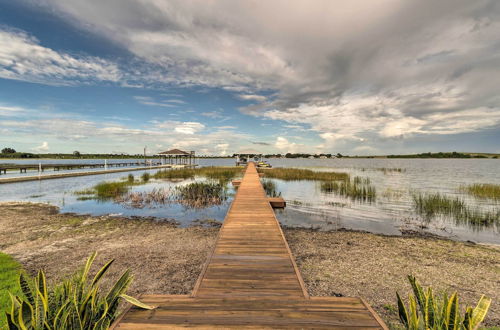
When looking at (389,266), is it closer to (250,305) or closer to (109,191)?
(250,305)

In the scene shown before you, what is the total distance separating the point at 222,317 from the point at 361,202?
45.3 feet

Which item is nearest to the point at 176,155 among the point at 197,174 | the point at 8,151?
the point at 197,174

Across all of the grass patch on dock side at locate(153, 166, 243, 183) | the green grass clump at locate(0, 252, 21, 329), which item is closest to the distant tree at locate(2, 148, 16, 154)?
the grass patch on dock side at locate(153, 166, 243, 183)

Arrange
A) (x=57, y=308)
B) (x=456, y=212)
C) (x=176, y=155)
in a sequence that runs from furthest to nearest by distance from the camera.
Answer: (x=176, y=155)
(x=456, y=212)
(x=57, y=308)

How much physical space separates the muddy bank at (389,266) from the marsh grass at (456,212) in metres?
3.79

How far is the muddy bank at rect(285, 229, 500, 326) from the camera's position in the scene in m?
4.46

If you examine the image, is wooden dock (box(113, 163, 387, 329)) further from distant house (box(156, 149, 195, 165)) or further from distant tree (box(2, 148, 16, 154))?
distant tree (box(2, 148, 16, 154))

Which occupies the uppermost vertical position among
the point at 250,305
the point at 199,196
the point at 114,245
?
the point at 250,305

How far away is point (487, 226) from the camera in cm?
928

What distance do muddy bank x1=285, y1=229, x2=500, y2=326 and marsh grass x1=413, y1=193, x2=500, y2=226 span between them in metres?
3.79

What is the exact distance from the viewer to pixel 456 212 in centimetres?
1104

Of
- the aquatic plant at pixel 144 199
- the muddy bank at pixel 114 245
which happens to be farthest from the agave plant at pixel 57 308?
the aquatic plant at pixel 144 199

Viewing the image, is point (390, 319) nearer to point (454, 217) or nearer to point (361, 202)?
point (454, 217)

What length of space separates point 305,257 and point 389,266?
2.18 m
